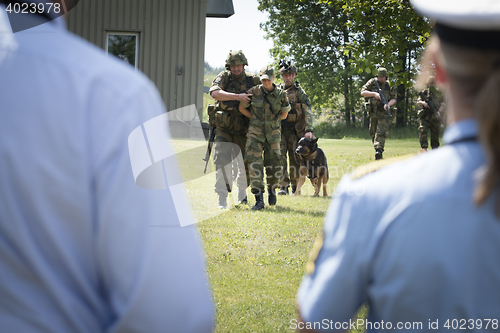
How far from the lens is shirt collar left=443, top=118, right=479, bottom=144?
99 centimetres

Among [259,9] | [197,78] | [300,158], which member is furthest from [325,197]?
[259,9]

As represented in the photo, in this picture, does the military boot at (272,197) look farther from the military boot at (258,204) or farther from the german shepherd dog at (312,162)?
the german shepherd dog at (312,162)

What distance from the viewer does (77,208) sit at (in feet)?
2.71

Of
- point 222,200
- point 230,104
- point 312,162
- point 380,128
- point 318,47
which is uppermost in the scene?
point 318,47

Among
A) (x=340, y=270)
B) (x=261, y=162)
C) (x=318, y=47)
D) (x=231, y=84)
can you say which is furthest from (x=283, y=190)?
(x=318, y=47)

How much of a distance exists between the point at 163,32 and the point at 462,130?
14596mm

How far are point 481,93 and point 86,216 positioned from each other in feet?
2.50

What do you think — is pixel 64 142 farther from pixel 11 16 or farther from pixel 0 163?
pixel 11 16

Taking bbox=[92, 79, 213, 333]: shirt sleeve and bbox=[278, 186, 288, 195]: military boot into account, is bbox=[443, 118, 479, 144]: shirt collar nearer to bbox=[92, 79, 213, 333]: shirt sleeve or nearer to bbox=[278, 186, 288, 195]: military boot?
bbox=[92, 79, 213, 333]: shirt sleeve

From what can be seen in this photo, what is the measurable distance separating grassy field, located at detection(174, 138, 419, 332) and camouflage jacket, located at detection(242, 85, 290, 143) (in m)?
1.19

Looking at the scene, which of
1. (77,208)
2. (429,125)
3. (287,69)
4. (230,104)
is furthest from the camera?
(429,125)

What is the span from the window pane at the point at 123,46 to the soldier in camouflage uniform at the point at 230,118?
7785 millimetres

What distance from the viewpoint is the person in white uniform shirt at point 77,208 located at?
0.82 metres

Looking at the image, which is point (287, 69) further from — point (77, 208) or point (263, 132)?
point (77, 208)
